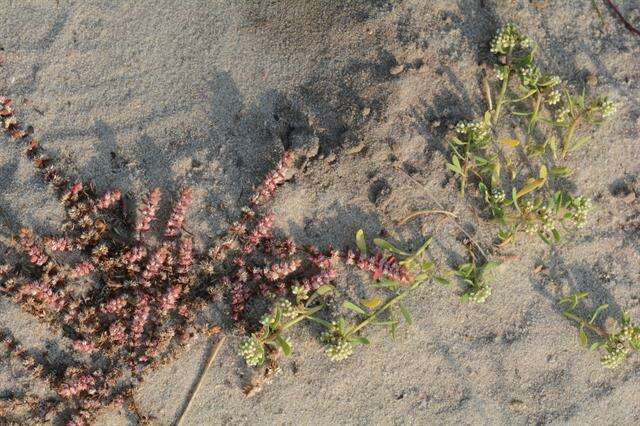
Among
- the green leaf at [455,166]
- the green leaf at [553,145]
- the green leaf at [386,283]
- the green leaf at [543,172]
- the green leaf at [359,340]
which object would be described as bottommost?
the green leaf at [359,340]

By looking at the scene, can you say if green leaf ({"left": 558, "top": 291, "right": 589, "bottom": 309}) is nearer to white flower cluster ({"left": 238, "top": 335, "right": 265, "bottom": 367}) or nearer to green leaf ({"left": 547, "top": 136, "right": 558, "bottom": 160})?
green leaf ({"left": 547, "top": 136, "right": 558, "bottom": 160})

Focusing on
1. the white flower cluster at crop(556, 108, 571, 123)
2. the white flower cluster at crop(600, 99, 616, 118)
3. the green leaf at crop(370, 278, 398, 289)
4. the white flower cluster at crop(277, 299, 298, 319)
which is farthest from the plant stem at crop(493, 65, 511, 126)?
the white flower cluster at crop(277, 299, 298, 319)

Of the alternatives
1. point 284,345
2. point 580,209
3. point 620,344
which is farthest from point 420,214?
point 620,344

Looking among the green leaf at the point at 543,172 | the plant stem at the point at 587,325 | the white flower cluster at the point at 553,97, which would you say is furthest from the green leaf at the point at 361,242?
the white flower cluster at the point at 553,97

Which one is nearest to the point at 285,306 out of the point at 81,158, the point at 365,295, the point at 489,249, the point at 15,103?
the point at 365,295

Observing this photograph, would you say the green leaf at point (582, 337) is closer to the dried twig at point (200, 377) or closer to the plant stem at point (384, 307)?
the plant stem at point (384, 307)

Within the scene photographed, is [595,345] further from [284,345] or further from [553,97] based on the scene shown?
[284,345]
